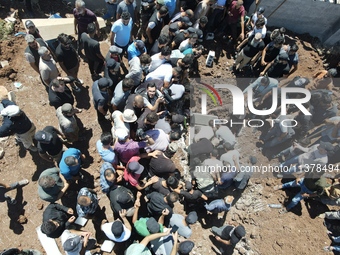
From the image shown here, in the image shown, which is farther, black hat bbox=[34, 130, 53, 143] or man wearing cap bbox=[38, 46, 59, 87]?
man wearing cap bbox=[38, 46, 59, 87]

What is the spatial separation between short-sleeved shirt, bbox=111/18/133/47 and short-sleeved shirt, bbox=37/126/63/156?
10.3ft

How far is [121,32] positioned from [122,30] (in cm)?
7

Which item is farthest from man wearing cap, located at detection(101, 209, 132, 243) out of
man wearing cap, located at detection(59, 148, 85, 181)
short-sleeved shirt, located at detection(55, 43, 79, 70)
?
short-sleeved shirt, located at detection(55, 43, 79, 70)

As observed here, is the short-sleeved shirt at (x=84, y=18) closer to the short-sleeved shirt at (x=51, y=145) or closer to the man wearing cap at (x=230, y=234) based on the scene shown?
the short-sleeved shirt at (x=51, y=145)

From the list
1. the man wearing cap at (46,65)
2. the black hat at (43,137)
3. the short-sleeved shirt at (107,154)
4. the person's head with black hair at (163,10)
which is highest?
the person's head with black hair at (163,10)

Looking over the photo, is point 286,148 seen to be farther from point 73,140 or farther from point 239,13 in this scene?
point 73,140

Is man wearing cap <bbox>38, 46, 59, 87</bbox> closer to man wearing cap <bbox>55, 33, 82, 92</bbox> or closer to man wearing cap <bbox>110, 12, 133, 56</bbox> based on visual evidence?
man wearing cap <bbox>55, 33, 82, 92</bbox>

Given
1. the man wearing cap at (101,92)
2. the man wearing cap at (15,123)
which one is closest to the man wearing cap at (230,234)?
the man wearing cap at (101,92)

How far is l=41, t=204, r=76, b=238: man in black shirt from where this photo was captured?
4.77 metres

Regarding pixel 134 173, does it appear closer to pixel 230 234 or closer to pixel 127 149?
pixel 127 149

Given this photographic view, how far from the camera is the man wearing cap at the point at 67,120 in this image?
18.8 feet

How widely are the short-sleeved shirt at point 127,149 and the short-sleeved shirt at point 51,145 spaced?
1484 millimetres

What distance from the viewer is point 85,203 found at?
5086mm

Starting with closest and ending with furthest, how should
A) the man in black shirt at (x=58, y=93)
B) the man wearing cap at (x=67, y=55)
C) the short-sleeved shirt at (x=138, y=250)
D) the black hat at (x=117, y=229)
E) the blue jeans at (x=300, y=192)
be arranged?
the short-sleeved shirt at (x=138, y=250)
the black hat at (x=117, y=229)
the man in black shirt at (x=58, y=93)
the man wearing cap at (x=67, y=55)
the blue jeans at (x=300, y=192)
